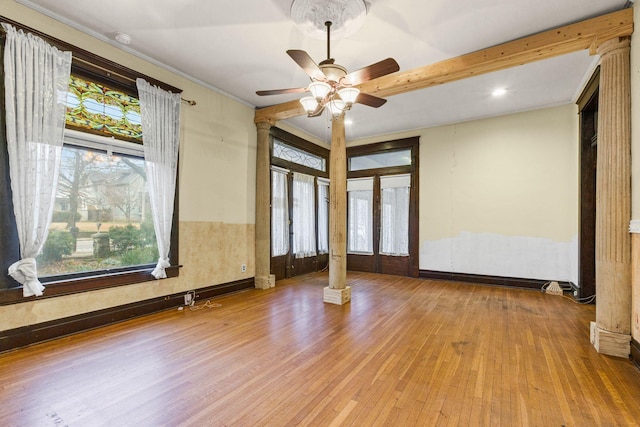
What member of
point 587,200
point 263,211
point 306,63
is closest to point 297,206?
point 263,211

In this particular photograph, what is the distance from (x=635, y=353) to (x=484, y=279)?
3.12 metres

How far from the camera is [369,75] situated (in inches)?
104

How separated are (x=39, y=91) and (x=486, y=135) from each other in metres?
6.61

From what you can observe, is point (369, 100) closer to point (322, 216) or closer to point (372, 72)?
point (372, 72)

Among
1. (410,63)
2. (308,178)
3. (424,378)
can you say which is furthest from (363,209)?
(424,378)

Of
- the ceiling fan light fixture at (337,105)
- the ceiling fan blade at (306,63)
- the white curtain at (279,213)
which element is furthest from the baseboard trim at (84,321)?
the ceiling fan blade at (306,63)

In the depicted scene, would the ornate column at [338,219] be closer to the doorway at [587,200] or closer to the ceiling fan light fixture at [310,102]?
the ceiling fan light fixture at [310,102]

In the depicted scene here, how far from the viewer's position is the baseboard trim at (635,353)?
2.42 m

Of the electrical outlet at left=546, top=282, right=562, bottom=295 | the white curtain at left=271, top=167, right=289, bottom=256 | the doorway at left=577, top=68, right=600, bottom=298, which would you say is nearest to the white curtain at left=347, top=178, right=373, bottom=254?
the white curtain at left=271, top=167, right=289, bottom=256

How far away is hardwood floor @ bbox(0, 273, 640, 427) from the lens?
5.90ft

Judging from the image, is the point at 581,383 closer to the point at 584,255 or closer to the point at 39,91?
the point at 584,255

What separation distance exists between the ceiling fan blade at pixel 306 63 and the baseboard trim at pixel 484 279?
4.84 metres

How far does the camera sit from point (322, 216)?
7.11m

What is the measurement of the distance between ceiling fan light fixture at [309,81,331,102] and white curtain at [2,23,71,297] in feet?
8.32
